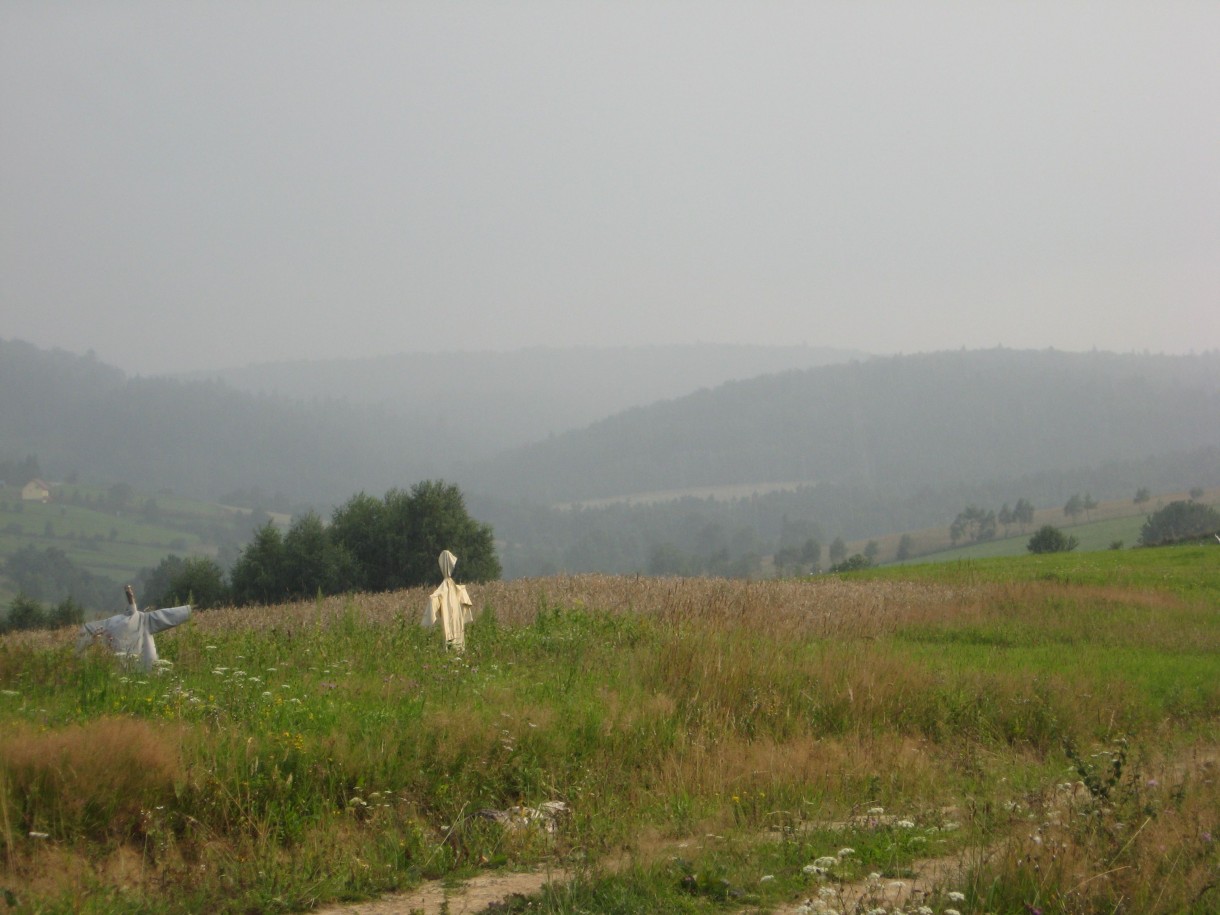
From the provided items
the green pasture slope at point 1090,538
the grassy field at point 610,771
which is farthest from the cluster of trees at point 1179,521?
the grassy field at point 610,771

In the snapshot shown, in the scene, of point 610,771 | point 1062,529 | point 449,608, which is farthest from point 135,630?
point 1062,529

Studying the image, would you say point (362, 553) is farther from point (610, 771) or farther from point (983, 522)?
point (983, 522)

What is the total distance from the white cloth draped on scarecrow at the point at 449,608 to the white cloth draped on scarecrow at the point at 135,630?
128 inches

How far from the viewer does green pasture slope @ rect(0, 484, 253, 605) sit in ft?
477

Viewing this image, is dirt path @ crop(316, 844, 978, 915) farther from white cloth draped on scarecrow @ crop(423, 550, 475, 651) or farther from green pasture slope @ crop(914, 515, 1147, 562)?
green pasture slope @ crop(914, 515, 1147, 562)

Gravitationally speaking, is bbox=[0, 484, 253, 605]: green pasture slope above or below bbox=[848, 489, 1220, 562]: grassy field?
above

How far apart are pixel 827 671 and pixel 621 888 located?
677cm

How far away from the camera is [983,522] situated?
13188 cm

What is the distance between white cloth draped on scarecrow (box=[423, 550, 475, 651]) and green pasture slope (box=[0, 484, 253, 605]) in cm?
12334

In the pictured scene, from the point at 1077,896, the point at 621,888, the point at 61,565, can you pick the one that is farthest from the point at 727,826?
the point at 61,565

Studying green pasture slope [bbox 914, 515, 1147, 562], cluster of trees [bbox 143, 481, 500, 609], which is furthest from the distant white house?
green pasture slope [bbox 914, 515, 1147, 562]

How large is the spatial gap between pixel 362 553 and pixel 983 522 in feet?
327

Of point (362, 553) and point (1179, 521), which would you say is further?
point (1179, 521)

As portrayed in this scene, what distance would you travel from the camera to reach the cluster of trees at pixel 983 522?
426ft
